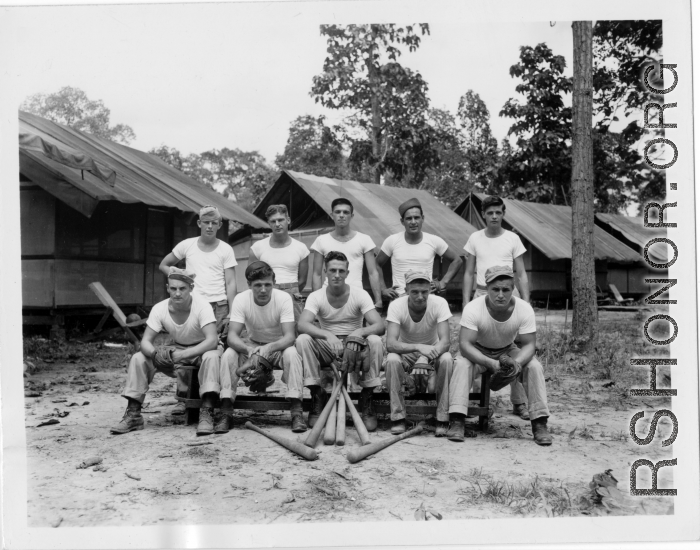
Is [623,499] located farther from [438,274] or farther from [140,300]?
[438,274]

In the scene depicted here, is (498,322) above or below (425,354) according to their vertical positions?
above

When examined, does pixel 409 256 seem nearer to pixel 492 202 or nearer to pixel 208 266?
pixel 492 202

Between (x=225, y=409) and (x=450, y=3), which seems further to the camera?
(x=225, y=409)

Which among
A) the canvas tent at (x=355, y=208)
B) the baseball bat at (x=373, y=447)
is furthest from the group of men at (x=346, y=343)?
the canvas tent at (x=355, y=208)

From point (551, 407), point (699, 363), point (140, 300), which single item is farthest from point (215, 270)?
point (140, 300)

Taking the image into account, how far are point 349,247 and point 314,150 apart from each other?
8.00 m

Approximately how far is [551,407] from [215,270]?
10.5 ft

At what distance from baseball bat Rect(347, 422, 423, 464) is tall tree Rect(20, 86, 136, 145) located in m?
3.37

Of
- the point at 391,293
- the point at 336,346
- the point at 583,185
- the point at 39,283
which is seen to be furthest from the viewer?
the point at 39,283

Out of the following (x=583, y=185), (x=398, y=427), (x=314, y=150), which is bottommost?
(x=398, y=427)

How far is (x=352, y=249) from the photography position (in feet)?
16.7

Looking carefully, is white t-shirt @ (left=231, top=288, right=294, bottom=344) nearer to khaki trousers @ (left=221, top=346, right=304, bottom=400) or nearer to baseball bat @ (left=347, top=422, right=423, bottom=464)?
khaki trousers @ (left=221, top=346, right=304, bottom=400)

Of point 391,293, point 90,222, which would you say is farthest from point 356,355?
point 90,222

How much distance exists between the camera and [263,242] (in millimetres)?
5273
